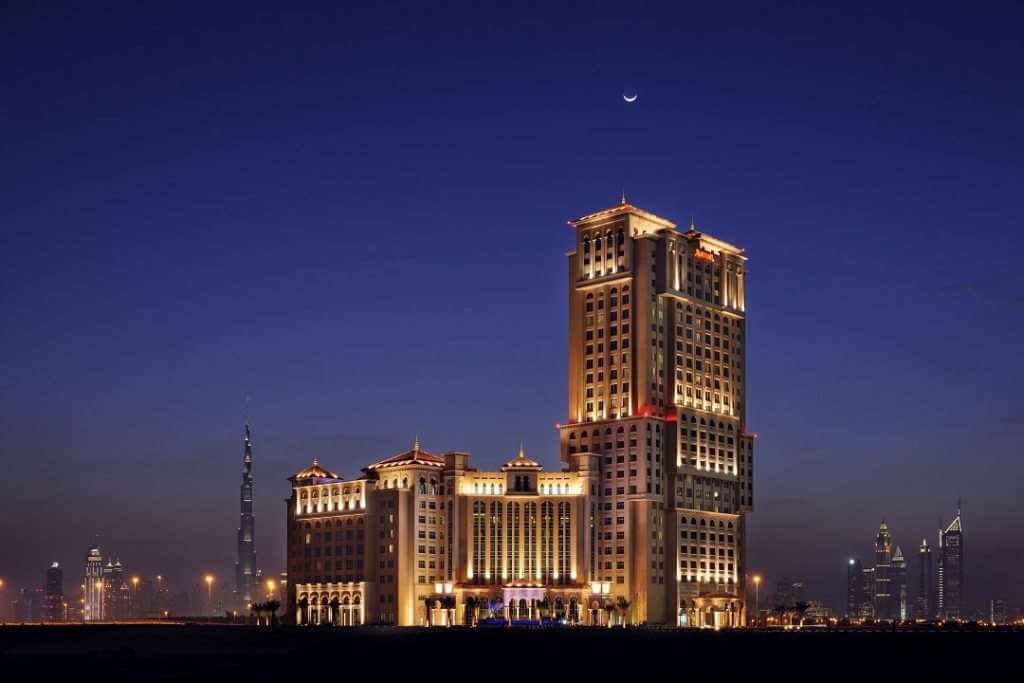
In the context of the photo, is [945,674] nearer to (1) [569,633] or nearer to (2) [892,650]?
(2) [892,650]

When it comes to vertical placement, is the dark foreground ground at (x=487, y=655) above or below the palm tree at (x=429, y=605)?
above

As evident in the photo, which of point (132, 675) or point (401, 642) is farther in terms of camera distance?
point (401, 642)

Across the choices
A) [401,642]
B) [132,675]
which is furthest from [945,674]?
[132,675]

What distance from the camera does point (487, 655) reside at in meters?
119

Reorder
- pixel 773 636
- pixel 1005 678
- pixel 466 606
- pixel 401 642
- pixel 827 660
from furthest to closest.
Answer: pixel 466 606, pixel 773 636, pixel 401 642, pixel 827 660, pixel 1005 678

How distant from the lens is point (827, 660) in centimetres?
12075

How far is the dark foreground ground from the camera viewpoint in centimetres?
10156

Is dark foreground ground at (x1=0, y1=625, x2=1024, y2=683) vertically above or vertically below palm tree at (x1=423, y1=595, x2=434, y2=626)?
above

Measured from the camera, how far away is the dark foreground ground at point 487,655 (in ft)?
333

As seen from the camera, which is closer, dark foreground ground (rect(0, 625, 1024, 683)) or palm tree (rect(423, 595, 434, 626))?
dark foreground ground (rect(0, 625, 1024, 683))

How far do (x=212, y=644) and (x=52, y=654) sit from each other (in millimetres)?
23301

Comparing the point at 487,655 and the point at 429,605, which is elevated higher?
the point at 487,655

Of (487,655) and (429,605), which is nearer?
(487,655)

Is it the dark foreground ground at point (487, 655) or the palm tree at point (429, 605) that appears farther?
the palm tree at point (429, 605)
